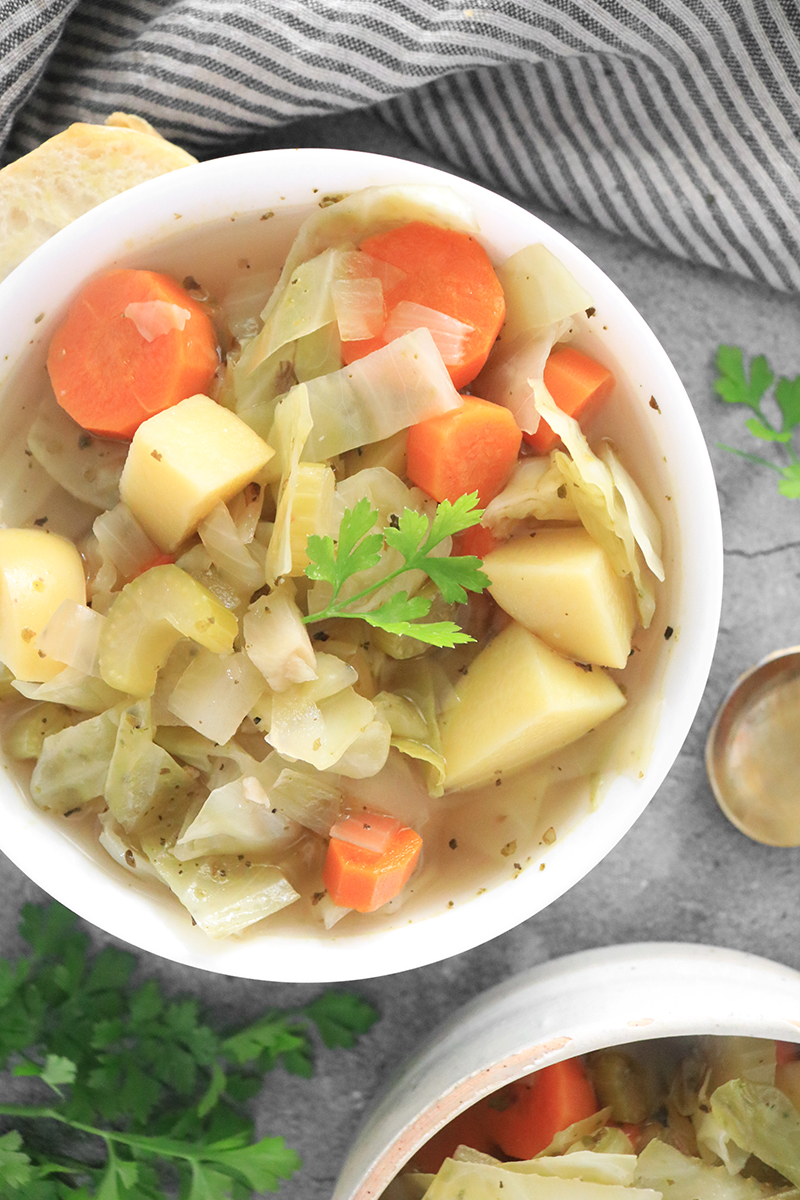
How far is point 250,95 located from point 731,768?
148cm

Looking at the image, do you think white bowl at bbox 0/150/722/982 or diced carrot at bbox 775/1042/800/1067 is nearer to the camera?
white bowl at bbox 0/150/722/982

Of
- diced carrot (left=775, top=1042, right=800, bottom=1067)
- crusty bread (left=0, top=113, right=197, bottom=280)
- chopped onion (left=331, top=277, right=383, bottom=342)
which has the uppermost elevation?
crusty bread (left=0, top=113, right=197, bottom=280)

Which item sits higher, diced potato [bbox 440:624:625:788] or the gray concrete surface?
diced potato [bbox 440:624:625:788]

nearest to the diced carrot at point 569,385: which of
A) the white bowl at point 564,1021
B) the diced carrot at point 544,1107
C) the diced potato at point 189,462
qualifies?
the diced potato at point 189,462

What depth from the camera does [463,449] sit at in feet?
4.54

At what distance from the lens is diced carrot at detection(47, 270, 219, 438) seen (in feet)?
4.54

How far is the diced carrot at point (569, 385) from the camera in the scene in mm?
1450

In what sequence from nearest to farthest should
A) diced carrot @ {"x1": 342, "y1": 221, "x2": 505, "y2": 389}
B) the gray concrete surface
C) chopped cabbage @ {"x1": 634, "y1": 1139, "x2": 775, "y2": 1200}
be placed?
diced carrot @ {"x1": 342, "y1": 221, "x2": 505, "y2": 389} < chopped cabbage @ {"x1": 634, "y1": 1139, "x2": 775, "y2": 1200} < the gray concrete surface

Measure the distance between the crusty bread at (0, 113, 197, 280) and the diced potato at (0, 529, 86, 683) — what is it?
43cm

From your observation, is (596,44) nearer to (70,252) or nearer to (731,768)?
(70,252)

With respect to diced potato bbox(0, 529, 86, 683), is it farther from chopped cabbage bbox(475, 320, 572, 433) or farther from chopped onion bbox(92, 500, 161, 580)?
chopped cabbage bbox(475, 320, 572, 433)

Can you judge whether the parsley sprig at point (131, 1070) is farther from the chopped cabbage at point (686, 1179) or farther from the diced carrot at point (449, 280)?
the diced carrot at point (449, 280)

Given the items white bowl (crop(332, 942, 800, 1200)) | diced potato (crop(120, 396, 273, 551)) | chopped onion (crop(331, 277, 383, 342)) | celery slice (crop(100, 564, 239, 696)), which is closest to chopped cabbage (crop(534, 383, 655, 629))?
chopped onion (crop(331, 277, 383, 342))

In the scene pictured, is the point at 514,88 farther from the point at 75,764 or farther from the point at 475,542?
the point at 75,764
